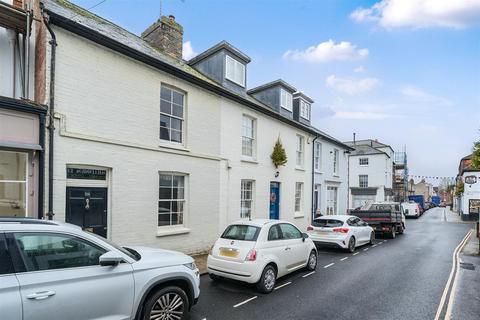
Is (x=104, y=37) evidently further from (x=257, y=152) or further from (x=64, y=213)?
(x=257, y=152)

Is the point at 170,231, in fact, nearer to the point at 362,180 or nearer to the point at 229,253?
the point at 229,253

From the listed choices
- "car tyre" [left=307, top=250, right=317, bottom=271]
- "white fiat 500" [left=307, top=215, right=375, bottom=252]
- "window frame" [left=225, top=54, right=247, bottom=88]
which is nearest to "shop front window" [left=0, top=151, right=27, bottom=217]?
"car tyre" [left=307, top=250, right=317, bottom=271]

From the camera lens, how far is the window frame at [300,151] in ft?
59.7

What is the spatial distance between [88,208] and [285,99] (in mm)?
13556

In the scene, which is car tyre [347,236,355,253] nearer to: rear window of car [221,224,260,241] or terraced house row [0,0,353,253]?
terraced house row [0,0,353,253]

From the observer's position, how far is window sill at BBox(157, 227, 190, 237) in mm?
9985

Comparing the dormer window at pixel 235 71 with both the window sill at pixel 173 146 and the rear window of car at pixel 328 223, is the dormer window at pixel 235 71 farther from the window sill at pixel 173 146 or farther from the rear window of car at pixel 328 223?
the rear window of car at pixel 328 223

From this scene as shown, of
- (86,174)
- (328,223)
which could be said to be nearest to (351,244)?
(328,223)

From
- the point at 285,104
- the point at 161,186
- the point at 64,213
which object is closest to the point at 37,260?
the point at 64,213

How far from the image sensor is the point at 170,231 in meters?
10.3

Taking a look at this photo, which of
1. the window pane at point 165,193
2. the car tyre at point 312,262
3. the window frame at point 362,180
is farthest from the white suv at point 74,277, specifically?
the window frame at point 362,180

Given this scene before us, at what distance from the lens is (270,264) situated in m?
7.36

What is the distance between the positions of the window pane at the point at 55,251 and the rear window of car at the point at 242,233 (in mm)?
3870

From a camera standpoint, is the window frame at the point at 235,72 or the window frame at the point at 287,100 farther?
the window frame at the point at 287,100
